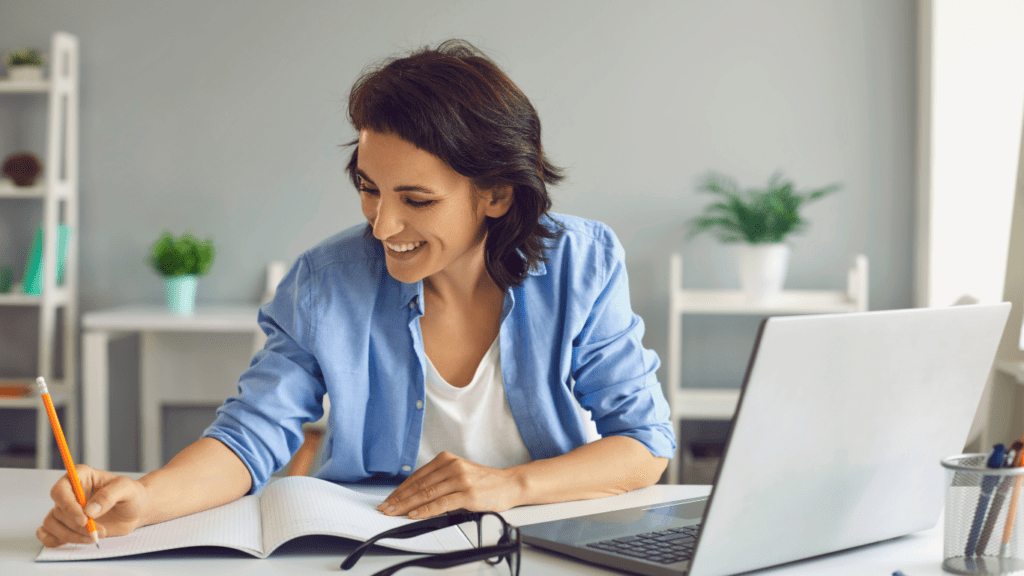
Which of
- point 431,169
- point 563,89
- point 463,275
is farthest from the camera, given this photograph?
point 563,89

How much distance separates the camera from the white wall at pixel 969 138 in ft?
8.50

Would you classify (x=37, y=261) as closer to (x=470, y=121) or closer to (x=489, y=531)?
(x=470, y=121)

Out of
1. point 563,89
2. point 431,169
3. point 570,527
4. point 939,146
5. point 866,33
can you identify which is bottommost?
point 570,527

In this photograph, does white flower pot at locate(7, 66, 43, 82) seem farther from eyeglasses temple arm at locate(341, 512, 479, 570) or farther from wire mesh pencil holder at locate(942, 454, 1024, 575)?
wire mesh pencil holder at locate(942, 454, 1024, 575)

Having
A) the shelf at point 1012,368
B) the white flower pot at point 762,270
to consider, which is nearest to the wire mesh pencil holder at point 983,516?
the shelf at point 1012,368

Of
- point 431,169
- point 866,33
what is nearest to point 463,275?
point 431,169

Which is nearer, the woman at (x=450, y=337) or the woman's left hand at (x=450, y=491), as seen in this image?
the woman's left hand at (x=450, y=491)

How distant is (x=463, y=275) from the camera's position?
3.95 feet

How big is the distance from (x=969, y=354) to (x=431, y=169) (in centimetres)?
60

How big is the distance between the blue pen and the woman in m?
0.40

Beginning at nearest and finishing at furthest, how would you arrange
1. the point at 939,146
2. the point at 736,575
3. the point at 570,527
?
the point at 736,575, the point at 570,527, the point at 939,146

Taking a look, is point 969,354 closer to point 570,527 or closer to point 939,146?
point 570,527

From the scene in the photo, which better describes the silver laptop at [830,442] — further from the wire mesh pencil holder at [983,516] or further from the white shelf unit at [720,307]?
the white shelf unit at [720,307]

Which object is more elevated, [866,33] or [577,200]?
[866,33]
